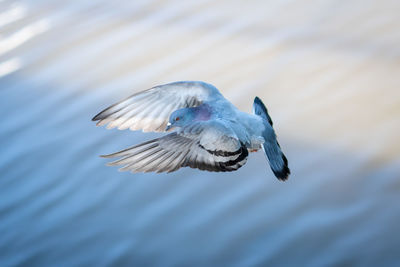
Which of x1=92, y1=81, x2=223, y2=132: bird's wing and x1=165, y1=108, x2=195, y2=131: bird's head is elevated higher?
x1=92, y1=81, x2=223, y2=132: bird's wing

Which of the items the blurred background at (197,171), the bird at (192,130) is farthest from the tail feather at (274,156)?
the blurred background at (197,171)

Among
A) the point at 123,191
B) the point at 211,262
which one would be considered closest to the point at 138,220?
the point at 123,191

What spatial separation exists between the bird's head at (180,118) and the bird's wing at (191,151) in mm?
60

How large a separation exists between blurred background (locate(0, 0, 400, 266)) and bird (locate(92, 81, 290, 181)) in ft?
0.68

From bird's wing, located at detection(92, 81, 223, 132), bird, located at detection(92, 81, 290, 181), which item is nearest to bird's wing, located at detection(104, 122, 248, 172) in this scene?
bird, located at detection(92, 81, 290, 181)

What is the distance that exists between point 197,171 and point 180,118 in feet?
1.18

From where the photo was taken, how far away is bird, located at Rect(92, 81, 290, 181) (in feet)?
4.75

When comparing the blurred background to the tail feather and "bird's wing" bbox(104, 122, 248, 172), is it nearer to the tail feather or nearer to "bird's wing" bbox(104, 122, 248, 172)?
the tail feather

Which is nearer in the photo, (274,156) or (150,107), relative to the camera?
(274,156)

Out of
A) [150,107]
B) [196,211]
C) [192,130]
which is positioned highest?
[150,107]

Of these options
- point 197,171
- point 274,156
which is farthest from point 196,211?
point 274,156

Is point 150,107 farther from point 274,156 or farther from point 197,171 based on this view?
point 274,156

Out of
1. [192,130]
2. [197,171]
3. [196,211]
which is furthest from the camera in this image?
[197,171]

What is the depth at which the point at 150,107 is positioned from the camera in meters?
1.70
